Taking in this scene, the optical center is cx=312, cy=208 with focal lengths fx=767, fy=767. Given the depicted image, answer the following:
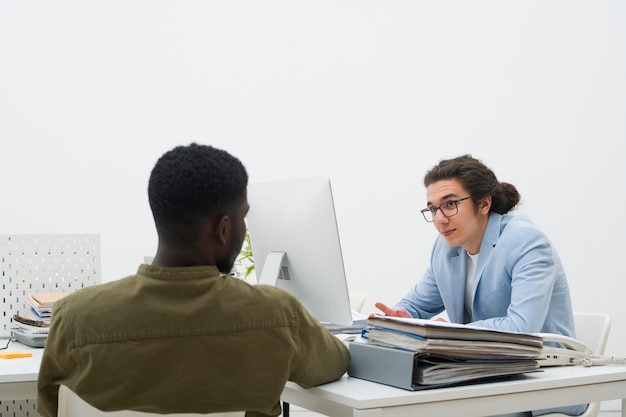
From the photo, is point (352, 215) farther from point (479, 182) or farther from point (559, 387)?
point (559, 387)

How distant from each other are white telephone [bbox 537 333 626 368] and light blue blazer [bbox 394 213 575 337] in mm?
240

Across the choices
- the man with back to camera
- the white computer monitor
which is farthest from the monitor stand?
the man with back to camera

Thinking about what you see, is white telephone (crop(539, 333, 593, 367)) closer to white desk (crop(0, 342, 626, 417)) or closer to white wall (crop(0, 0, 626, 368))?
white desk (crop(0, 342, 626, 417))

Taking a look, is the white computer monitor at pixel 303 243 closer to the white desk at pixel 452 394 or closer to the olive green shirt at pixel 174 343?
the white desk at pixel 452 394

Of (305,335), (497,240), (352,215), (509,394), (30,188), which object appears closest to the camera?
(305,335)

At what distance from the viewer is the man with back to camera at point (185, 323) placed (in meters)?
1.18

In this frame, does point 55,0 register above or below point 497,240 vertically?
above

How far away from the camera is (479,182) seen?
7.55 feet

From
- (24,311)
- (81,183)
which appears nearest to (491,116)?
(81,183)

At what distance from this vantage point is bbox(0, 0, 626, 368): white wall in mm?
4219

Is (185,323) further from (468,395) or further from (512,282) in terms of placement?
(512,282)

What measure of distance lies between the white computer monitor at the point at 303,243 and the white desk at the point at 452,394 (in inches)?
13.3

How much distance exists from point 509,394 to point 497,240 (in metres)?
0.85

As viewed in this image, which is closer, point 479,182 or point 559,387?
point 559,387
